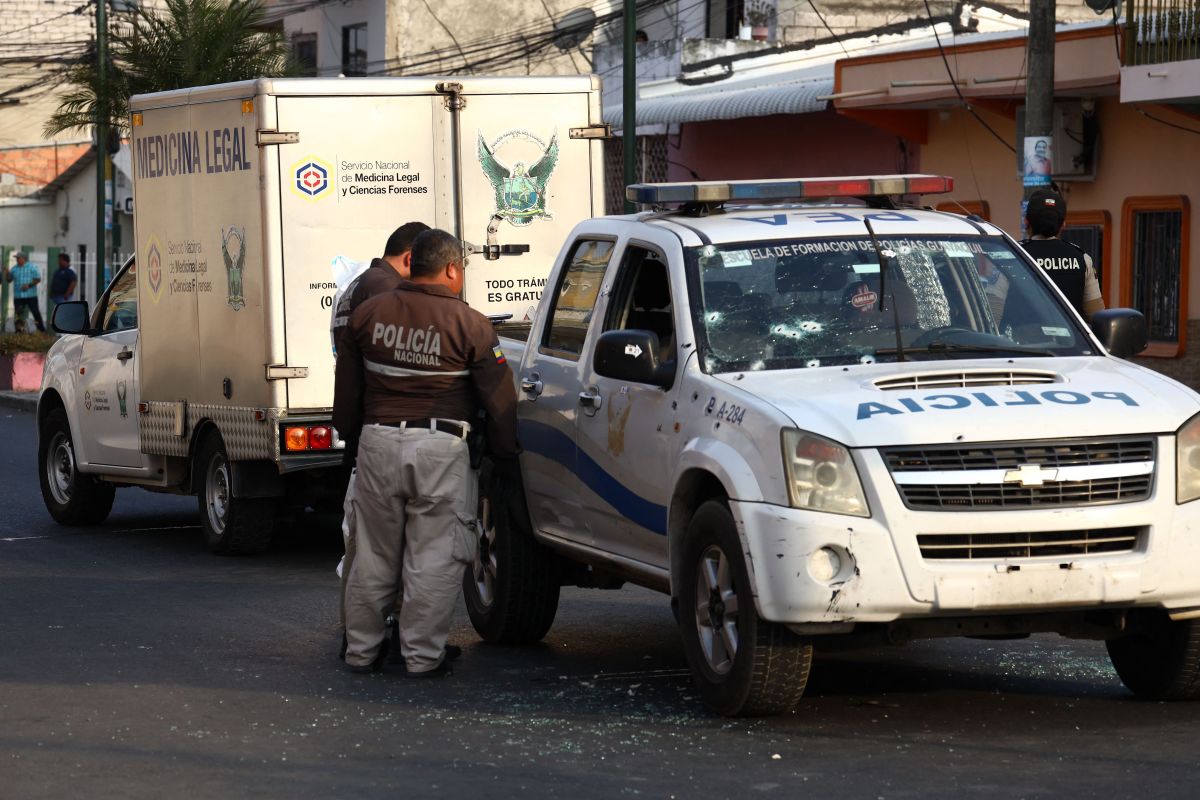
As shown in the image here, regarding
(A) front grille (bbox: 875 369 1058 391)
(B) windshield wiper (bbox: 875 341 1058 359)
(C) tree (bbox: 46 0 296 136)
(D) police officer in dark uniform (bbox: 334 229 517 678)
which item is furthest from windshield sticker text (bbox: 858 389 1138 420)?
(C) tree (bbox: 46 0 296 136)

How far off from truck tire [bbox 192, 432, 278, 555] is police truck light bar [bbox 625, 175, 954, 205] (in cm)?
472

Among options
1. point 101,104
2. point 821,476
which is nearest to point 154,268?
point 821,476

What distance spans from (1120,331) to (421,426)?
2.72 metres

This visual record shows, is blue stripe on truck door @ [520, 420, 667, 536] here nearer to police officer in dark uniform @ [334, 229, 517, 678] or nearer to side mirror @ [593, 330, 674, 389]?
police officer in dark uniform @ [334, 229, 517, 678]

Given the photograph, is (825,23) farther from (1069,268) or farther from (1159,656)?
(1159,656)

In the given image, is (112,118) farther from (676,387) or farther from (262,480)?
(676,387)

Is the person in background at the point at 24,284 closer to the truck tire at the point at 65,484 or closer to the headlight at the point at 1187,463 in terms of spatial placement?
the truck tire at the point at 65,484

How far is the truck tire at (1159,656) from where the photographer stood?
7.02 m

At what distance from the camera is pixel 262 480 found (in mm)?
12000

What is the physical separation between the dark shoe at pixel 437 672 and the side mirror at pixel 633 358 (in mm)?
1482

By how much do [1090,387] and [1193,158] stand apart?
13223mm

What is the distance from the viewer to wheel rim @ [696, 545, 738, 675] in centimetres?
689

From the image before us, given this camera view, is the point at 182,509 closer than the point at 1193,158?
Yes

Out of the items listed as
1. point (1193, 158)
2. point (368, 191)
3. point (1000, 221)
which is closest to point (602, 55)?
point (1000, 221)
